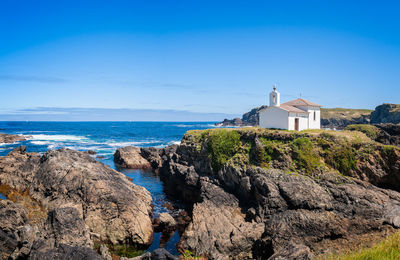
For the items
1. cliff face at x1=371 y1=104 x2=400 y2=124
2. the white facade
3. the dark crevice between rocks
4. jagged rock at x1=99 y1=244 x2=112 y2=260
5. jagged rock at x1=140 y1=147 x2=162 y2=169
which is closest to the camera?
jagged rock at x1=99 y1=244 x2=112 y2=260

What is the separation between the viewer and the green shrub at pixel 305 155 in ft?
83.3

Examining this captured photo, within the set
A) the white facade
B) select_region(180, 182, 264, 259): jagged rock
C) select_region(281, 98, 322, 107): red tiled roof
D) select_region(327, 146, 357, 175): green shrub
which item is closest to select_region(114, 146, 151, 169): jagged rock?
the white facade

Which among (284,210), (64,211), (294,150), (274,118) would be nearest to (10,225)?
(64,211)

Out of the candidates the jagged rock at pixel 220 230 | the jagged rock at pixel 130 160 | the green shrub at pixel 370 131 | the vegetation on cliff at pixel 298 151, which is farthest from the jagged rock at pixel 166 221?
the green shrub at pixel 370 131

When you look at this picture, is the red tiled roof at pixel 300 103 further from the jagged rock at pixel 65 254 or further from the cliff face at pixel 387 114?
the cliff face at pixel 387 114

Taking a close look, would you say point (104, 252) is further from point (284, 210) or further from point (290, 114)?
point (290, 114)

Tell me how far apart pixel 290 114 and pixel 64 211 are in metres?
27.0

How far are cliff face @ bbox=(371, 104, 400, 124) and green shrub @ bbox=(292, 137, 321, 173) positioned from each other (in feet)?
314

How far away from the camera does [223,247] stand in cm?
1895

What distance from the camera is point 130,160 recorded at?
166ft

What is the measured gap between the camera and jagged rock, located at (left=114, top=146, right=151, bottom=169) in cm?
4985

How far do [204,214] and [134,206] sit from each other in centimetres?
604

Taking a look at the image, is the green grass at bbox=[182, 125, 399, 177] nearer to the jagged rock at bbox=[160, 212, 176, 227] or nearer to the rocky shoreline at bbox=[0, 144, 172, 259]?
the jagged rock at bbox=[160, 212, 176, 227]

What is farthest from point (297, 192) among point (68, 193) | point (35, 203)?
point (35, 203)
